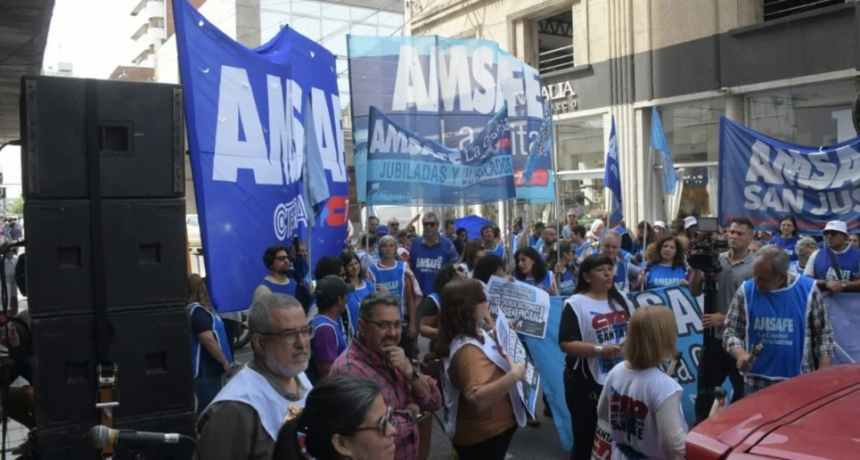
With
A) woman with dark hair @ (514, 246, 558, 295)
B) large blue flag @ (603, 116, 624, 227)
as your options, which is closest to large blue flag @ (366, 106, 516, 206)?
woman with dark hair @ (514, 246, 558, 295)

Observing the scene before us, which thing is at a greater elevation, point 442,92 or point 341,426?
point 442,92

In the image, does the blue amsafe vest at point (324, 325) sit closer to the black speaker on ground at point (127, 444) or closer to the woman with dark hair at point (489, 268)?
the black speaker on ground at point (127, 444)

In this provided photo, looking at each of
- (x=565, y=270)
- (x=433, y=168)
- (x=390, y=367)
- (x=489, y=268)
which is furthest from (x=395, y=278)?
(x=390, y=367)

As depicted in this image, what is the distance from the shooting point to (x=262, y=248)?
5117 mm

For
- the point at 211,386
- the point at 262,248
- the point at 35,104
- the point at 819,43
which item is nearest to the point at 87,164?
the point at 35,104

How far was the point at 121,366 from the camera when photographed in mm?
2977

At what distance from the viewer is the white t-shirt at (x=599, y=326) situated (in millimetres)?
4648

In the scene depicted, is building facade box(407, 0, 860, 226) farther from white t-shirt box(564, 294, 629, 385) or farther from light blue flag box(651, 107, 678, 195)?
white t-shirt box(564, 294, 629, 385)

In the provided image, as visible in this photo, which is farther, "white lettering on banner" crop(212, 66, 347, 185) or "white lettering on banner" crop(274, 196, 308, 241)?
"white lettering on banner" crop(274, 196, 308, 241)

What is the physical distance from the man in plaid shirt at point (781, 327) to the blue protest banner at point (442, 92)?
15.3 feet

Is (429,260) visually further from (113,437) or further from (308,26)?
(308,26)

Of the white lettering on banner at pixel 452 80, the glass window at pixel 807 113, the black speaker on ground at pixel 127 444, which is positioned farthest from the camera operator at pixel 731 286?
the glass window at pixel 807 113

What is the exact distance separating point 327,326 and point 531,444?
262 centimetres

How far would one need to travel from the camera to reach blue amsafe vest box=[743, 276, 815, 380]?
184 inches
